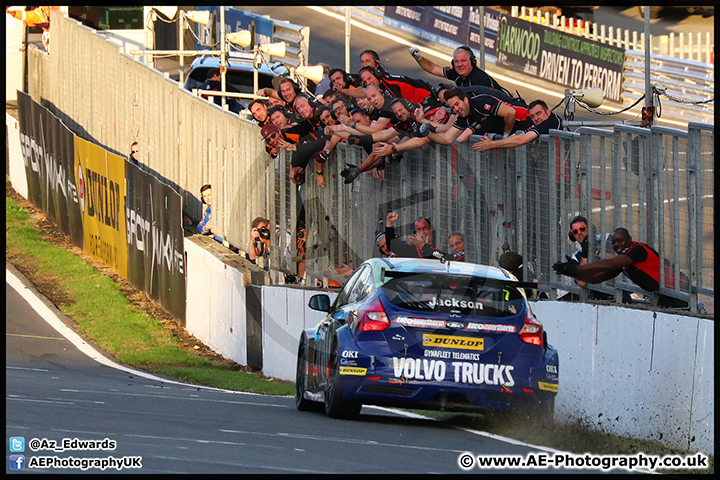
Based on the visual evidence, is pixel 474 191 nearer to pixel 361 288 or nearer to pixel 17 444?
pixel 361 288

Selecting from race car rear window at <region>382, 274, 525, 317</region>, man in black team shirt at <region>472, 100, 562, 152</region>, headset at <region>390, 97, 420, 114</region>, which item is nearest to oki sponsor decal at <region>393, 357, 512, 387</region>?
race car rear window at <region>382, 274, 525, 317</region>

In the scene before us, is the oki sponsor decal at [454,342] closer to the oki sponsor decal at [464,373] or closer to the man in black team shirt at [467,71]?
the oki sponsor decal at [464,373]

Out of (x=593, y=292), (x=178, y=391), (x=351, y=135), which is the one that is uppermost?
(x=351, y=135)

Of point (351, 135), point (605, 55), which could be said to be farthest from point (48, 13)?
point (351, 135)

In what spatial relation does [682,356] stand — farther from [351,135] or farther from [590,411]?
[351,135]

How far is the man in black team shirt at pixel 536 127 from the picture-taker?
14.3 metres

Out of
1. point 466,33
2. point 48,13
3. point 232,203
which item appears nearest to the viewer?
point 232,203

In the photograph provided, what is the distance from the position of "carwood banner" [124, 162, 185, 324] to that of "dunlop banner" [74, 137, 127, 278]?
0.50 m

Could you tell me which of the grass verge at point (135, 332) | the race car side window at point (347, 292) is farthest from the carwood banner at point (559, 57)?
the race car side window at point (347, 292)

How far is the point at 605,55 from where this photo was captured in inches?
1507

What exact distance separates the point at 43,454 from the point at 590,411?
5.62m

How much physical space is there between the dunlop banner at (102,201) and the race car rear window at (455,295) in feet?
52.3

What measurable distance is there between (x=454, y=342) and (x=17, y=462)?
385 cm

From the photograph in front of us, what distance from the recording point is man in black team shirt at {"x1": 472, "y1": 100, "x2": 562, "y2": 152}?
46.9ft
